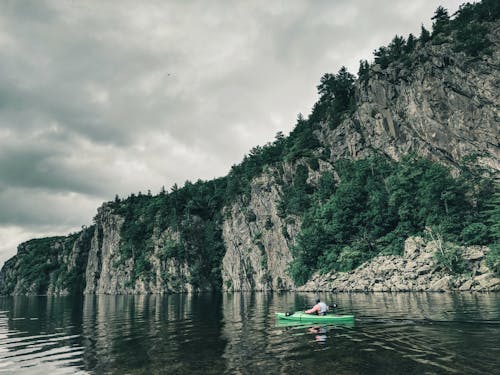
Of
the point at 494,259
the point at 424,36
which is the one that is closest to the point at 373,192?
the point at 494,259

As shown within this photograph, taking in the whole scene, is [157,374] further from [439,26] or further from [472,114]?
[439,26]

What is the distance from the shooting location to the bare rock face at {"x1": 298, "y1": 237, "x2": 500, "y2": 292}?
46.9m

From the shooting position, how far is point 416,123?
71.6 meters

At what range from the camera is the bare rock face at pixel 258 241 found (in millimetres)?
90438

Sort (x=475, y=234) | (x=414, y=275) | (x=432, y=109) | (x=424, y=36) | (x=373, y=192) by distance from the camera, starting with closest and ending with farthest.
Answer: (x=475, y=234) → (x=414, y=275) → (x=432, y=109) → (x=373, y=192) → (x=424, y=36)

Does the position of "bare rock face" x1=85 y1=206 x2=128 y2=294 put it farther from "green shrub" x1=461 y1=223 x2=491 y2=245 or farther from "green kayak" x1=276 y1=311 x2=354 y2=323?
"green kayak" x1=276 y1=311 x2=354 y2=323

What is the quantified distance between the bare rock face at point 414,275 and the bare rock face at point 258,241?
21874 millimetres

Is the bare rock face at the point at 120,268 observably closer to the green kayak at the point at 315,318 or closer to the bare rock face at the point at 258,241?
the bare rock face at the point at 258,241

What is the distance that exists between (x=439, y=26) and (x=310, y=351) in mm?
87355

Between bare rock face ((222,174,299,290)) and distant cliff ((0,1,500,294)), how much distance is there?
382mm

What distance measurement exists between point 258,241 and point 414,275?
51471 millimetres

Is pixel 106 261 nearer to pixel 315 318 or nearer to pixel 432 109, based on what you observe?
pixel 432 109

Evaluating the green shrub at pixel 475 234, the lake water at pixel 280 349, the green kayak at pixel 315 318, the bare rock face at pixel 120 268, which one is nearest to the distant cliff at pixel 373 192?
the green shrub at pixel 475 234

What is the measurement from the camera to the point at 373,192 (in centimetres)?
7119
